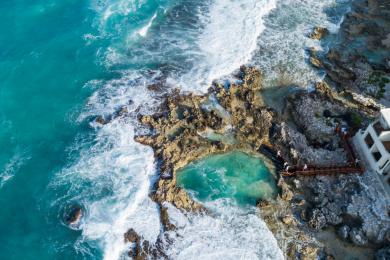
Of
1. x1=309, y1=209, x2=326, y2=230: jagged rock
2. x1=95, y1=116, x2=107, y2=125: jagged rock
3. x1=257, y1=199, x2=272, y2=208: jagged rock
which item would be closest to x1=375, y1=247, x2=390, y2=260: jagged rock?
x1=309, y1=209, x2=326, y2=230: jagged rock

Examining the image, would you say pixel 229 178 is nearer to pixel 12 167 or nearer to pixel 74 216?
pixel 74 216

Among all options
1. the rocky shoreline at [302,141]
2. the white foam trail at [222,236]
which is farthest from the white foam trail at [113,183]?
the white foam trail at [222,236]

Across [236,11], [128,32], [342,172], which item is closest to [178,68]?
[128,32]

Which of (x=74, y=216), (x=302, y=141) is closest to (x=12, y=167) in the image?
(x=74, y=216)

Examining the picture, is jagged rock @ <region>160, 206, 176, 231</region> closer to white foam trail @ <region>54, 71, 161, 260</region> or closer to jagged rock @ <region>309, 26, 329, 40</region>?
white foam trail @ <region>54, 71, 161, 260</region>

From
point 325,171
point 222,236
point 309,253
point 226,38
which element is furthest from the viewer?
point 226,38

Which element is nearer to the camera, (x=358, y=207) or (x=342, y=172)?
(x=358, y=207)

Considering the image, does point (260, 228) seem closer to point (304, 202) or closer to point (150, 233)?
point (304, 202)
